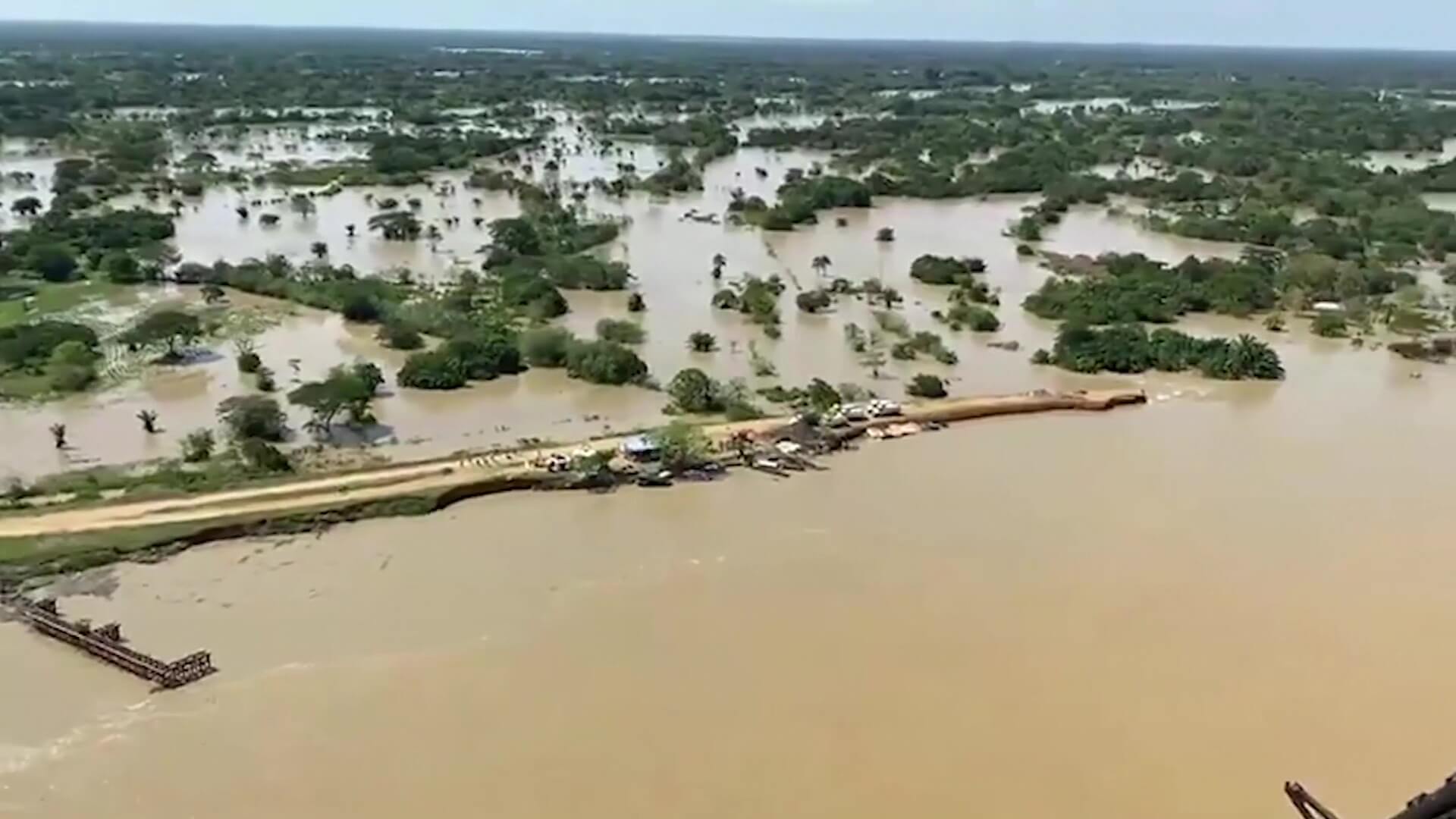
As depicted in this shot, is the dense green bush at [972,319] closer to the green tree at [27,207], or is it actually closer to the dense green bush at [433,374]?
the dense green bush at [433,374]

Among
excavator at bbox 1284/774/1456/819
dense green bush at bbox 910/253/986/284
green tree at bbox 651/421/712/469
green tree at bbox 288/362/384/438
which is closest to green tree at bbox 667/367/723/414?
green tree at bbox 651/421/712/469

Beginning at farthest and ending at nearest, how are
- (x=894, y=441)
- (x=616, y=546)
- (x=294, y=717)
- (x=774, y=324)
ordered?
(x=774, y=324) → (x=894, y=441) → (x=616, y=546) → (x=294, y=717)

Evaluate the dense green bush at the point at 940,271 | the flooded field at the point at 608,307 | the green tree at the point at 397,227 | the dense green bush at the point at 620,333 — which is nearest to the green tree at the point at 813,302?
the flooded field at the point at 608,307

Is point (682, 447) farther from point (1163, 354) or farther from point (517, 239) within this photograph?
point (517, 239)

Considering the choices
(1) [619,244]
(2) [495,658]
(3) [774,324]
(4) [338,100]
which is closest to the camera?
(2) [495,658]

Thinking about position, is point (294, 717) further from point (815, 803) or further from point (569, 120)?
point (569, 120)

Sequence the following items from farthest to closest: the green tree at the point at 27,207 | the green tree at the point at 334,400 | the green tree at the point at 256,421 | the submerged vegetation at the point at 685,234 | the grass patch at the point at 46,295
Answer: the green tree at the point at 27,207 → the grass patch at the point at 46,295 → the submerged vegetation at the point at 685,234 → the green tree at the point at 334,400 → the green tree at the point at 256,421

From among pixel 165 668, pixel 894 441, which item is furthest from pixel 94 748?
pixel 894 441
